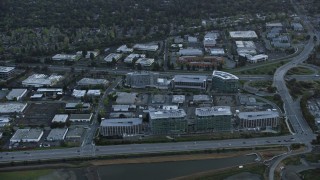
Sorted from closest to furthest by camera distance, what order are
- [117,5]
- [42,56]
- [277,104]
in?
[277,104]
[42,56]
[117,5]

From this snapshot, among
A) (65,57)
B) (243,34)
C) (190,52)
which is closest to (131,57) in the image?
(190,52)

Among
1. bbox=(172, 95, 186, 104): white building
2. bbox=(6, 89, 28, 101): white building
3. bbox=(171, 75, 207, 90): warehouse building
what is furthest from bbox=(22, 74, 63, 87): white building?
bbox=(172, 95, 186, 104): white building

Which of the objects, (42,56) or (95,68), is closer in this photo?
(95,68)

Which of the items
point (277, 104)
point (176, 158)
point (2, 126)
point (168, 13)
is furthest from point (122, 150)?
point (168, 13)

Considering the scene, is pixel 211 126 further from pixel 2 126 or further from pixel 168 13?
pixel 168 13

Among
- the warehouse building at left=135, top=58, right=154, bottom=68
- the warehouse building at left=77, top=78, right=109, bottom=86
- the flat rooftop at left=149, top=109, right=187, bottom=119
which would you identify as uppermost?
the warehouse building at left=135, top=58, right=154, bottom=68

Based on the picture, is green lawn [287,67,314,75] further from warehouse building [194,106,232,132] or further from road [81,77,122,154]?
road [81,77,122,154]
